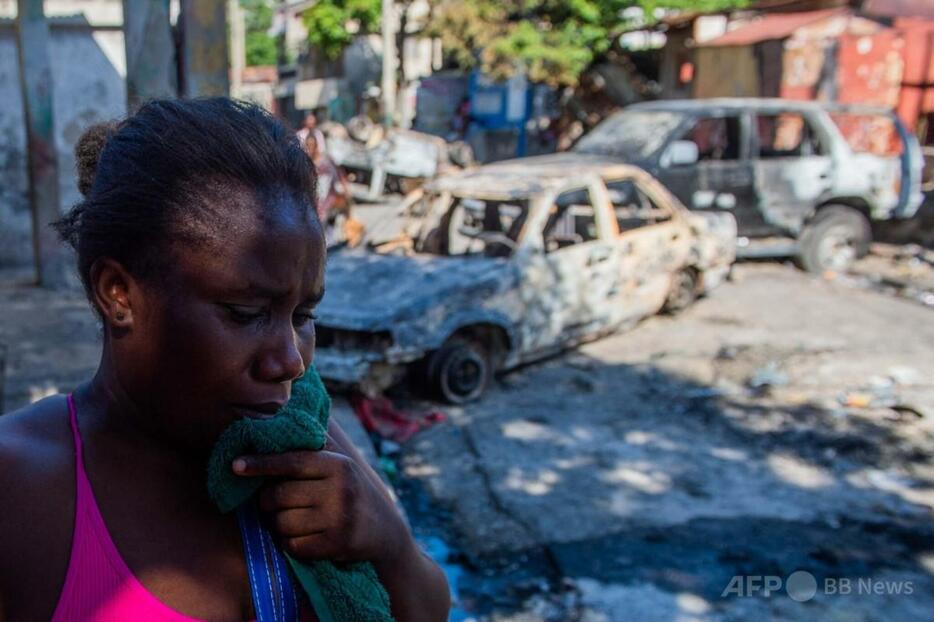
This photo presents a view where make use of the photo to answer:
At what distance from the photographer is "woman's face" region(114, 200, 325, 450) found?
1100mm

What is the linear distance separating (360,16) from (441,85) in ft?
11.3

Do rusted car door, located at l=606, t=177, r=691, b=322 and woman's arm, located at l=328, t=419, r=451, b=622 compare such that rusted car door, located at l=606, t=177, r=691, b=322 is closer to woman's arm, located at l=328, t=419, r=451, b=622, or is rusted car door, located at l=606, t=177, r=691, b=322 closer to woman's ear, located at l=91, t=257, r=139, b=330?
woman's arm, located at l=328, t=419, r=451, b=622

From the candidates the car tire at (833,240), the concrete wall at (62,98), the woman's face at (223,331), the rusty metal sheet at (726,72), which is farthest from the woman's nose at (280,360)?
the rusty metal sheet at (726,72)

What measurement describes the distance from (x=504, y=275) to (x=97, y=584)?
5.24 meters

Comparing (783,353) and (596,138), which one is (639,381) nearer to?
(783,353)

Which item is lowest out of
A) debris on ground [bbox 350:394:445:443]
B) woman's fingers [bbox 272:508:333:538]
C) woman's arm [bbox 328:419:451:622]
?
debris on ground [bbox 350:394:445:443]

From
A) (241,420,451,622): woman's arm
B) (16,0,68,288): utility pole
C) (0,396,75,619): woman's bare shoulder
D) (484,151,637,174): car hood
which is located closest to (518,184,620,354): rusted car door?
(484,151,637,174): car hood

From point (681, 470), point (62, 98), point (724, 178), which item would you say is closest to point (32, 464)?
point (681, 470)

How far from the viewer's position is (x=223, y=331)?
3.61 ft

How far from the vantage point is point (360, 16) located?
26.9 m

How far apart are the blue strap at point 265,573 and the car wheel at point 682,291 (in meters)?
7.12

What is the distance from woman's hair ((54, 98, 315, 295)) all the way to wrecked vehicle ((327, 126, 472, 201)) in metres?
15.2

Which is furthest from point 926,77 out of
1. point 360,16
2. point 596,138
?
point 360,16

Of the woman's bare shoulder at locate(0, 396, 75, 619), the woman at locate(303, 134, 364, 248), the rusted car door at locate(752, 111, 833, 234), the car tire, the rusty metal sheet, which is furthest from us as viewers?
the rusty metal sheet
